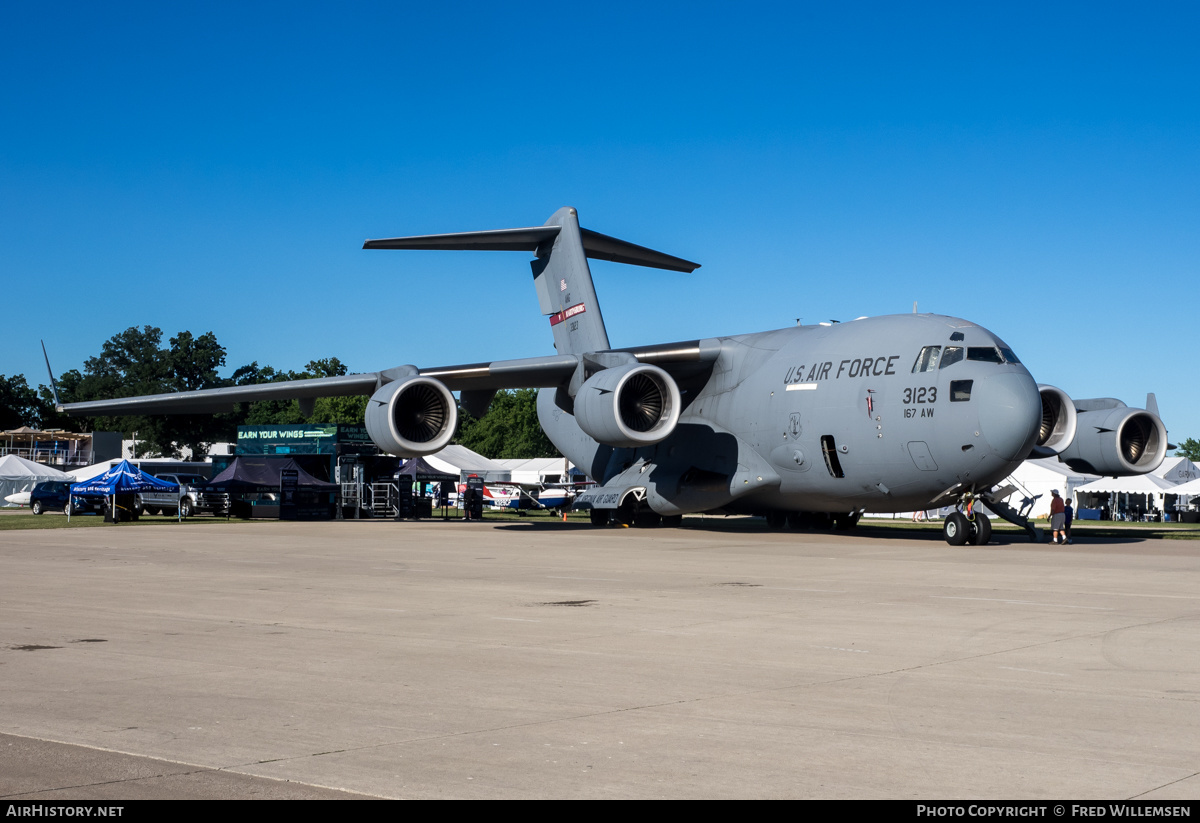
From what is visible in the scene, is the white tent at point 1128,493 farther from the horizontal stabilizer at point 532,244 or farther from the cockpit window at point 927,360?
the cockpit window at point 927,360

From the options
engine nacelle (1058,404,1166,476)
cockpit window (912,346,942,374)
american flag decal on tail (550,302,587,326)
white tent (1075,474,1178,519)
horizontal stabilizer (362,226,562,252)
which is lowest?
white tent (1075,474,1178,519)

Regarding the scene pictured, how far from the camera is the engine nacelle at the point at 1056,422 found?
2355 centimetres

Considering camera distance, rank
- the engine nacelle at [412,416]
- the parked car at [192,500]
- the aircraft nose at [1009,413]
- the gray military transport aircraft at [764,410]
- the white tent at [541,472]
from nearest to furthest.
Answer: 1. the aircraft nose at [1009,413]
2. the gray military transport aircraft at [764,410]
3. the engine nacelle at [412,416]
4. the parked car at [192,500]
5. the white tent at [541,472]

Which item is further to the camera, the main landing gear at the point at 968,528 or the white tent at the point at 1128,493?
the white tent at the point at 1128,493

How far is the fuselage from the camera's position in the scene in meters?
19.9

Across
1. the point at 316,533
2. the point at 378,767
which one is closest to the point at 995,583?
the point at 378,767

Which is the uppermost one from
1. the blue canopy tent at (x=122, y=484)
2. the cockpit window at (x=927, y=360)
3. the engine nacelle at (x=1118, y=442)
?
the cockpit window at (x=927, y=360)

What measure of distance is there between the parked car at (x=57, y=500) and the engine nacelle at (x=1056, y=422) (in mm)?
34422

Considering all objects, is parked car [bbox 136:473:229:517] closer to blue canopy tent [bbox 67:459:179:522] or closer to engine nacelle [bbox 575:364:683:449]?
blue canopy tent [bbox 67:459:179:522]

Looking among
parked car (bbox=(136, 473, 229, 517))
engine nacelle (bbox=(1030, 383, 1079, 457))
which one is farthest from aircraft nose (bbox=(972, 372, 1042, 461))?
parked car (bbox=(136, 473, 229, 517))

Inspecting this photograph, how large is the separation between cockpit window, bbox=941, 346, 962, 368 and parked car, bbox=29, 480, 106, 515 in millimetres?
34203

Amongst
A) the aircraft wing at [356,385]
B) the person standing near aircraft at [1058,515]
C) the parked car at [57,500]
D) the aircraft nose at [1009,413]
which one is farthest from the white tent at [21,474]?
the aircraft nose at [1009,413]

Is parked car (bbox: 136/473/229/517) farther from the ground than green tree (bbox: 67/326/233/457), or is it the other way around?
green tree (bbox: 67/326/233/457)

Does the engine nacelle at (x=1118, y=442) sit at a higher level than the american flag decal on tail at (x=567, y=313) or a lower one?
lower
